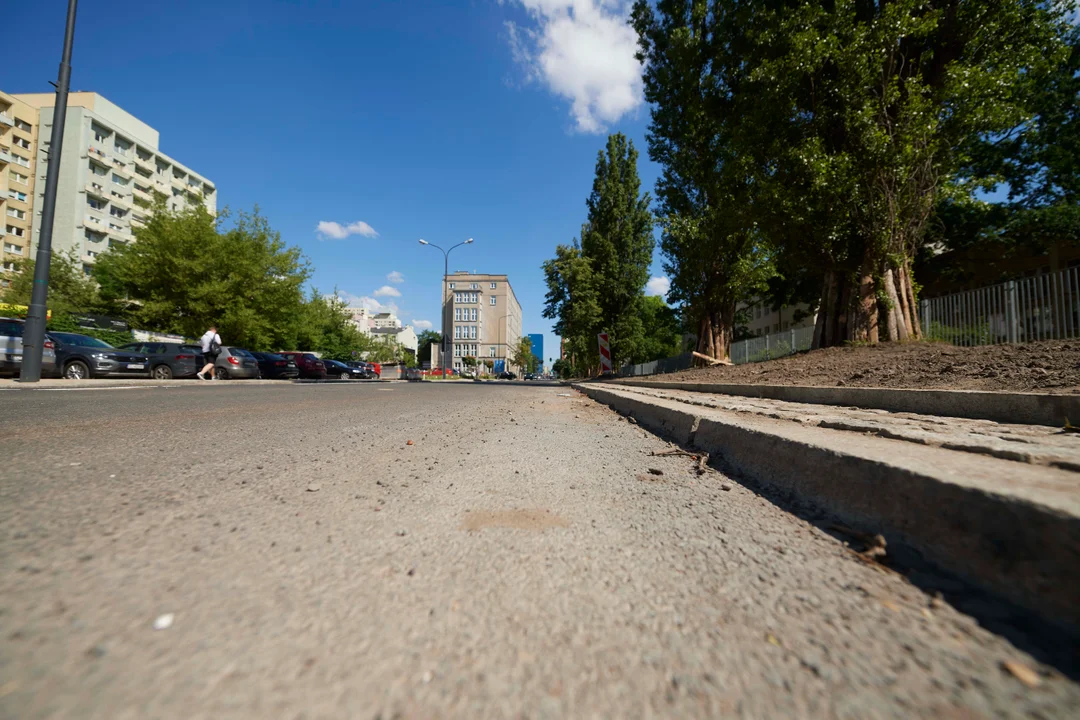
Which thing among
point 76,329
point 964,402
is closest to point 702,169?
point 964,402

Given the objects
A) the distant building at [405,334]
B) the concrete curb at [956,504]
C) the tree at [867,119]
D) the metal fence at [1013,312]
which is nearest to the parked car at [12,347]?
the concrete curb at [956,504]

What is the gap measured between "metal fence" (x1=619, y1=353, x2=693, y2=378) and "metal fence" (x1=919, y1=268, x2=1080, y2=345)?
8300 millimetres

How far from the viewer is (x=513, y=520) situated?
2.02m

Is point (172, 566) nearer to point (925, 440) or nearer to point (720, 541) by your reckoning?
point (720, 541)

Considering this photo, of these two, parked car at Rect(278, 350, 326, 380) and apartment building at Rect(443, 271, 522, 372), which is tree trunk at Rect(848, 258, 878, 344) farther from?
apartment building at Rect(443, 271, 522, 372)

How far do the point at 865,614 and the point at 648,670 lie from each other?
26.3 inches

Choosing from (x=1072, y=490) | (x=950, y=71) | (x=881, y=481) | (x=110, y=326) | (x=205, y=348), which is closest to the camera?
(x=1072, y=490)

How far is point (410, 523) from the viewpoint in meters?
1.94

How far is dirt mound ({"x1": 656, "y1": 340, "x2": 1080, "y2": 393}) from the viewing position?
4000 millimetres

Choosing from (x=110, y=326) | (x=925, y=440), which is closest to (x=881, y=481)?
(x=925, y=440)

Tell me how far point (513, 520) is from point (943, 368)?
553cm

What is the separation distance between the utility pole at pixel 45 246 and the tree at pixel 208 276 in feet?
48.8

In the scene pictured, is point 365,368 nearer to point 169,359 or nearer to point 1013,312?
point 169,359

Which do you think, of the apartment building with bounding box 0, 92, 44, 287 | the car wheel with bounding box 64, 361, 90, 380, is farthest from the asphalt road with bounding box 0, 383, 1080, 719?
the apartment building with bounding box 0, 92, 44, 287
